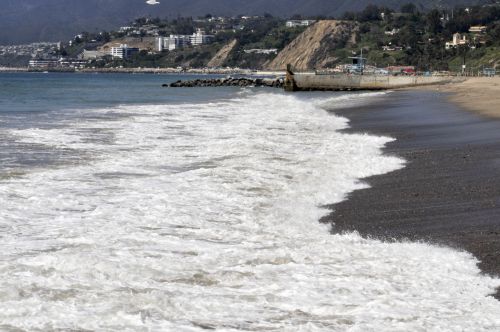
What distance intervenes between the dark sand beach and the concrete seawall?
54064mm

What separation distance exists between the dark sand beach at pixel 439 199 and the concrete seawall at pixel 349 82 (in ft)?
177

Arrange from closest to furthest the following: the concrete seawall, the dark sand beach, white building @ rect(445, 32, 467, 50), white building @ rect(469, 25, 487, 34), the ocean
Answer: the ocean
the dark sand beach
the concrete seawall
white building @ rect(445, 32, 467, 50)
white building @ rect(469, 25, 487, 34)

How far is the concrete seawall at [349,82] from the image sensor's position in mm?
72812

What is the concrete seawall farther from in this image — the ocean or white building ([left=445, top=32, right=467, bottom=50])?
white building ([left=445, top=32, right=467, bottom=50])

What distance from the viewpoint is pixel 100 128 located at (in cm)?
2497

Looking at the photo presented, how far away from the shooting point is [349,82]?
74.3 meters

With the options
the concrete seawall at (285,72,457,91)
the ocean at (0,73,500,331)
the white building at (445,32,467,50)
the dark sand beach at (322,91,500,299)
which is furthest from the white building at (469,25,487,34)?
the ocean at (0,73,500,331)

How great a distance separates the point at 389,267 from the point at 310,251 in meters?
0.93

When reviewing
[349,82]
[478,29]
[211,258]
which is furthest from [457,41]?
[211,258]

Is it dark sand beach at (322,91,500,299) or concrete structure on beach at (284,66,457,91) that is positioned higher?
→ dark sand beach at (322,91,500,299)

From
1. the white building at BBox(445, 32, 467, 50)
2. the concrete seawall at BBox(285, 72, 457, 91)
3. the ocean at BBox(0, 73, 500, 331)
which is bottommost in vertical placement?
the concrete seawall at BBox(285, 72, 457, 91)

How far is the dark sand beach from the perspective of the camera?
29.0ft

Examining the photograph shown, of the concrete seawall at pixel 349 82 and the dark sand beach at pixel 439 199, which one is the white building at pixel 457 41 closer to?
the concrete seawall at pixel 349 82

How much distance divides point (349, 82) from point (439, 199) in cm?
6416
